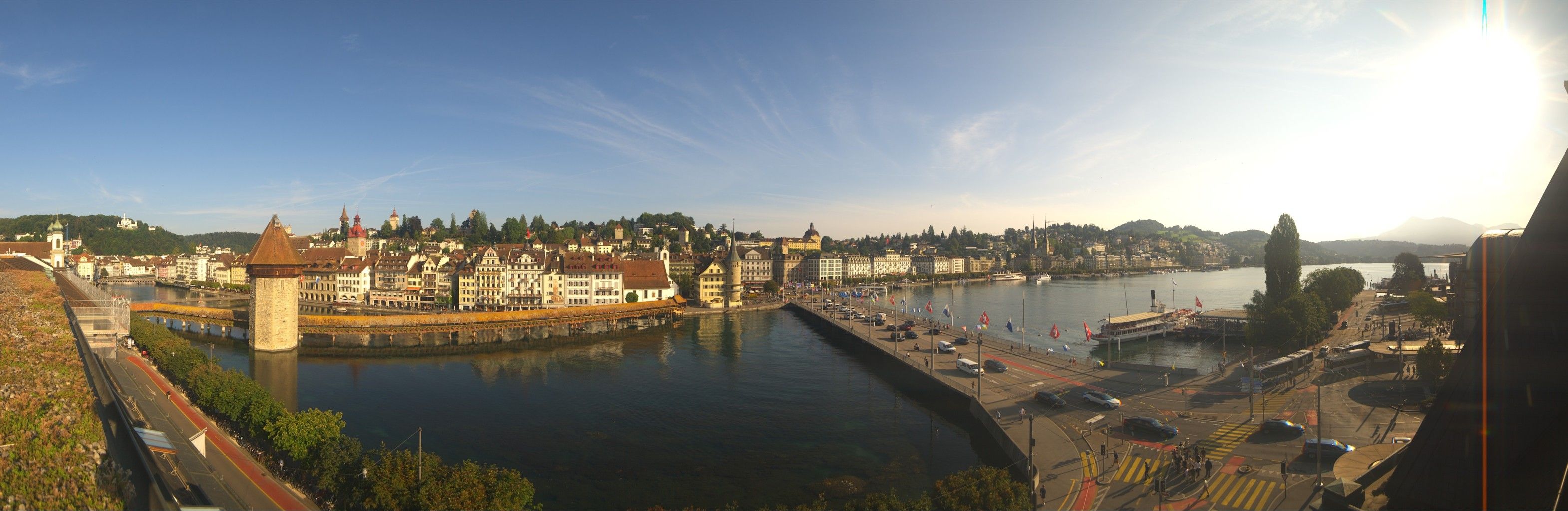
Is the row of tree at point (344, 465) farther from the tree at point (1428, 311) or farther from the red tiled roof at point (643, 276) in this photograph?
the tree at point (1428, 311)

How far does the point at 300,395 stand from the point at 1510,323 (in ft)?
113

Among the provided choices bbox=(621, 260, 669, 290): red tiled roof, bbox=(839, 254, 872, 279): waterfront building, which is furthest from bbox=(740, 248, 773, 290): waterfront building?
bbox=(621, 260, 669, 290): red tiled roof

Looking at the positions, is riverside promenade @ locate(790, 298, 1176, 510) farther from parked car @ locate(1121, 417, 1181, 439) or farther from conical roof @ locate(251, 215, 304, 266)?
conical roof @ locate(251, 215, 304, 266)

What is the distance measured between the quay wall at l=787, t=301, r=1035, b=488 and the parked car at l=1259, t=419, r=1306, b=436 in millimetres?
6463

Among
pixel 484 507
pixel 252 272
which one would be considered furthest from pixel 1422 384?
pixel 252 272

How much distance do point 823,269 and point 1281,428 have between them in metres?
90.4

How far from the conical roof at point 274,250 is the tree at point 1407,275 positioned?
7879 centimetres

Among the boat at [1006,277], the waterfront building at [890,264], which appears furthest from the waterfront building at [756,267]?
Result: the boat at [1006,277]

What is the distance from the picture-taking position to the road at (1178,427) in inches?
504

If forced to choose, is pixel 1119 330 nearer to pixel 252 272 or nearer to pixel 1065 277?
pixel 252 272

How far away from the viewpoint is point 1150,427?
17.0 metres

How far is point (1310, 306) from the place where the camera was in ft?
103

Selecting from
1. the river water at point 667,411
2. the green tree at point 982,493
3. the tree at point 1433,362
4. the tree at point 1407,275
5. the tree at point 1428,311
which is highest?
the tree at point 1407,275

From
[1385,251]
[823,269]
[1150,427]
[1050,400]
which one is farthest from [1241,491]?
[1385,251]
